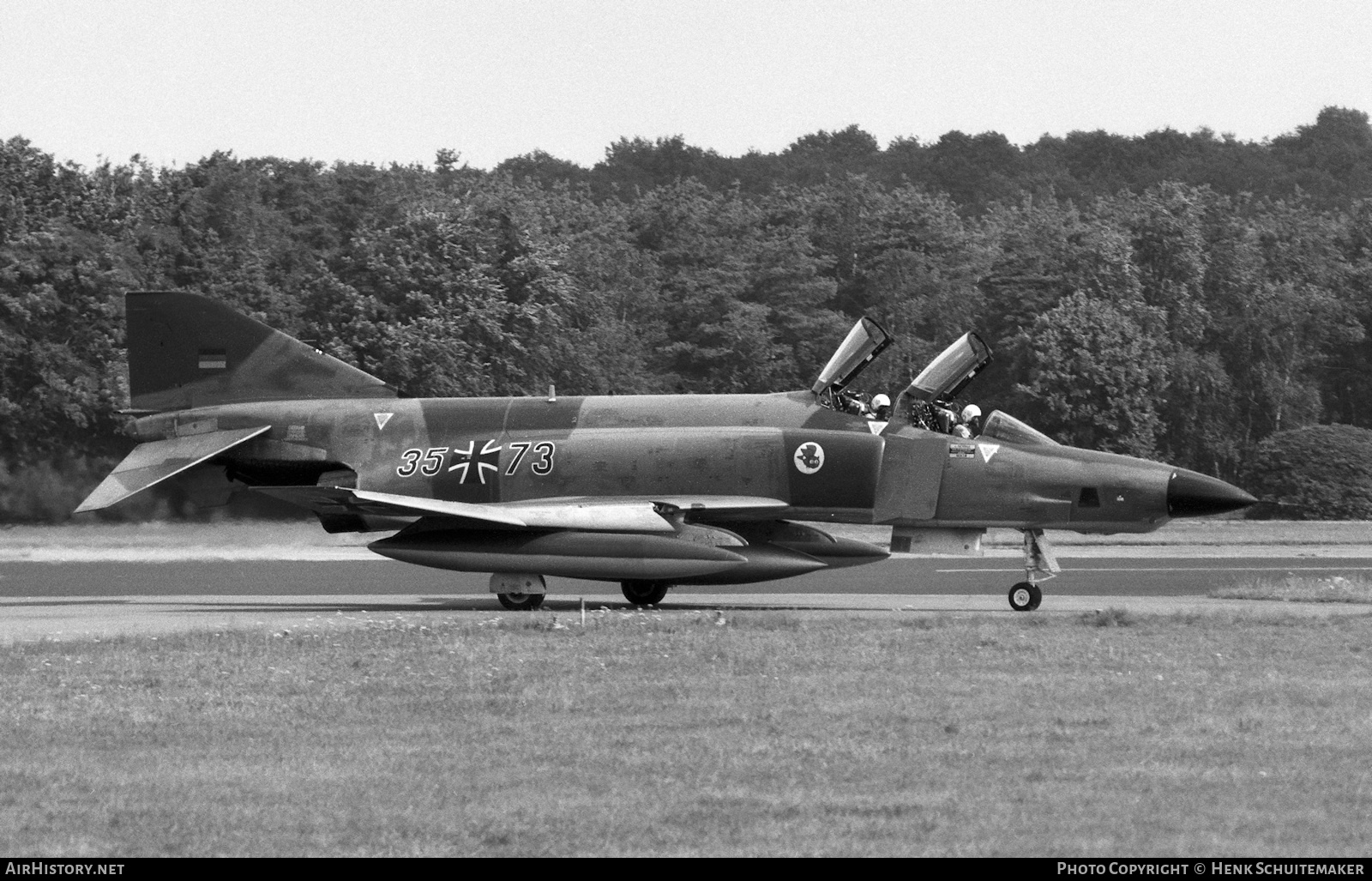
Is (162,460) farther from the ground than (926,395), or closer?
closer

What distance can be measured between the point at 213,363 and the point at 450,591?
446 cm

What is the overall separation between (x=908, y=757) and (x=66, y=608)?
14.0 meters

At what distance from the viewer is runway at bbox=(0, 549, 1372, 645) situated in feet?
61.4

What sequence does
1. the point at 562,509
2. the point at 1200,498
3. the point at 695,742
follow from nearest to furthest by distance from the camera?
1. the point at 695,742
2. the point at 1200,498
3. the point at 562,509

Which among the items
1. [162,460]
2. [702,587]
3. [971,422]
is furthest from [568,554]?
[162,460]

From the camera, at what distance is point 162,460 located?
21359mm

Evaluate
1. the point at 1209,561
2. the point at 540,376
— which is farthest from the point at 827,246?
the point at 1209,561

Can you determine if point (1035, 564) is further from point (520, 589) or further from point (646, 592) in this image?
point (520, 589)

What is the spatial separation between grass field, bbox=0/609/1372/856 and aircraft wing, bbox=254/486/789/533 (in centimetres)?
303

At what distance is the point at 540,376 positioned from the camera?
165 feet

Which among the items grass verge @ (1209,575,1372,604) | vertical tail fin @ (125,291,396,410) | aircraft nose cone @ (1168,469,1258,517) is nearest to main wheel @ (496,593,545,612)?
vertical tail fin @ (125,291,396,410)

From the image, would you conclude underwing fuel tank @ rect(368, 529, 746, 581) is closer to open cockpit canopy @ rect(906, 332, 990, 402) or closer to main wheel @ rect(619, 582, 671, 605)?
main wheel @ rect(619, 582, 671, 605)
